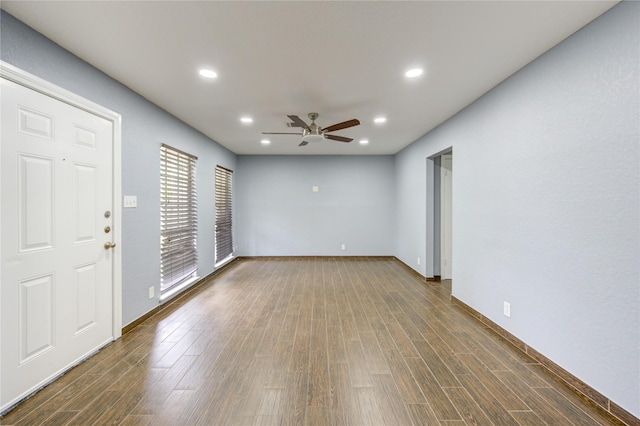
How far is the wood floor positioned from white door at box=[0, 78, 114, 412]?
0.77 feet

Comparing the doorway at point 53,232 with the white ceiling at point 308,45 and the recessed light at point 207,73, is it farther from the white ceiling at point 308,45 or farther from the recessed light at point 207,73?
the recessed light at point 207,73

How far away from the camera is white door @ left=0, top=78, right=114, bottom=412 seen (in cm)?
176

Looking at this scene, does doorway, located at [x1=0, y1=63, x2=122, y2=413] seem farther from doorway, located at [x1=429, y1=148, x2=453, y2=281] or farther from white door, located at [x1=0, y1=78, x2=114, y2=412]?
doorway, located at [x1=429, y1=148, x2=453, y2=281]

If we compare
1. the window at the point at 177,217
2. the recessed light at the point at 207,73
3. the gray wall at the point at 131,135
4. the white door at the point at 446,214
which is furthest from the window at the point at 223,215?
the white door at the point at 446,214

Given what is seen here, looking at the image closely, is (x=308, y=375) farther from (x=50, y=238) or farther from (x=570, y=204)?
(x=570, y=204)

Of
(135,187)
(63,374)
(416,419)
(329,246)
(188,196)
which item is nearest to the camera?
(416,419)

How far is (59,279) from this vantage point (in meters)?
2.10

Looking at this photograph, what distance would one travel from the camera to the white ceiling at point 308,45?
1720 millimetres

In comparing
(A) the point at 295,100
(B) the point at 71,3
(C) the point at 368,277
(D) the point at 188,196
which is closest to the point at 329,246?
(C) the point at 368,277

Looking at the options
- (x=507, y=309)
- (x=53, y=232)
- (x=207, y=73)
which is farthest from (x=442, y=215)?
(x=53, y=232)

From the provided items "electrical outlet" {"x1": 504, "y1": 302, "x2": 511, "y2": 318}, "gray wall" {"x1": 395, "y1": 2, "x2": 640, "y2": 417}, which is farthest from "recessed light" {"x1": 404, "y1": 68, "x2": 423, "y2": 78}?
"electrical outlet" {"x1": 504, "y1": 302, "x2": 511, "y2": 318}

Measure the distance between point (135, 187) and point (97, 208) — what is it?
561 millimetres

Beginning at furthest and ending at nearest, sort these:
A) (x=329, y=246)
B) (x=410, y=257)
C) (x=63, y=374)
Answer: (x=329, y=246) → (x=410, y=257) → (x=63, y=374)

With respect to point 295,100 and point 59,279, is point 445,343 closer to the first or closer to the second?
point 295,100
